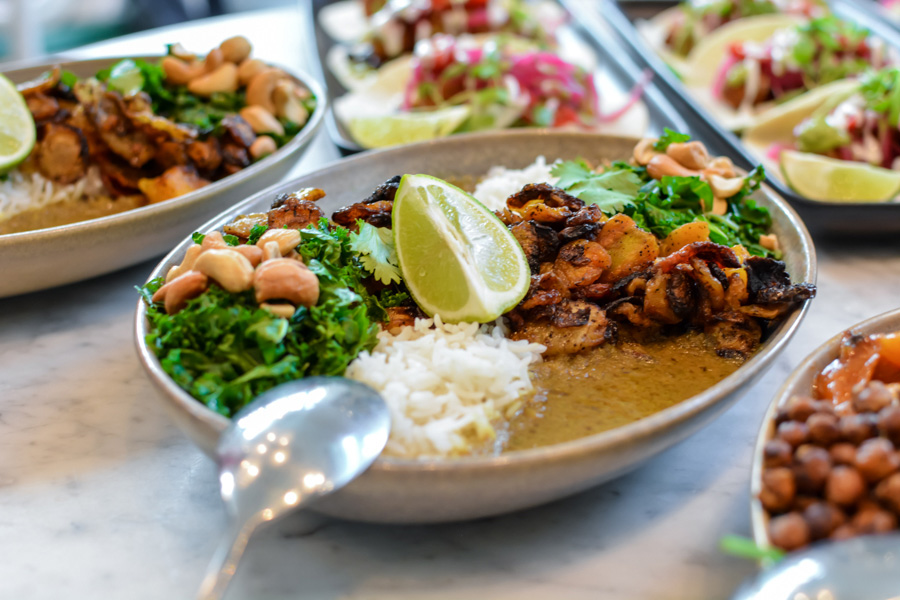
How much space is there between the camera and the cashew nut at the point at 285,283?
1.56 meters

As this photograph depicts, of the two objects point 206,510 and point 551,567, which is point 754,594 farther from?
point 206,510

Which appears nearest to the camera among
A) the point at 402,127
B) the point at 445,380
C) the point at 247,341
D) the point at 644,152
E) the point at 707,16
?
the point at 247,341

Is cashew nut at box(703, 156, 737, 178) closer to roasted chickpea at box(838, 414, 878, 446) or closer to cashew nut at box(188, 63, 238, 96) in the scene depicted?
roasted chickpea at box(838, 414, 878, 446)

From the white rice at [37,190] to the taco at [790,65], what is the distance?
283 cm

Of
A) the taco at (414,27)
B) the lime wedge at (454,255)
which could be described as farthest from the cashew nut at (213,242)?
the taco at (414,27)

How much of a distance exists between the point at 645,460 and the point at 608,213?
892 millimetres

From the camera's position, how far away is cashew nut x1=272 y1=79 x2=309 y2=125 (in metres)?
2.82

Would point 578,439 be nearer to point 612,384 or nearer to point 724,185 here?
point 612,384

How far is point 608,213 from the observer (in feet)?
6.99

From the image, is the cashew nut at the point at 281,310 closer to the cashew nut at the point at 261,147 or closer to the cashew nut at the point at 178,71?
the cashew nut at the point at 261,147

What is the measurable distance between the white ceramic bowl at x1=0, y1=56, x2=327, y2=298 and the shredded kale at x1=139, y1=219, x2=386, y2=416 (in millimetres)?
552

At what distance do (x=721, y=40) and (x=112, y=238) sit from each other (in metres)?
3.47

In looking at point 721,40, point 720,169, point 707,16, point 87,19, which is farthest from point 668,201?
point 87,19

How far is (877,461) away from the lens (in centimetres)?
121
